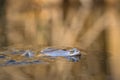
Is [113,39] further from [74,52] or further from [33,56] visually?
[33,56]

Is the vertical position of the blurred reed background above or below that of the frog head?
above

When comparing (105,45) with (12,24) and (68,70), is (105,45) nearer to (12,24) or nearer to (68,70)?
(68,70)

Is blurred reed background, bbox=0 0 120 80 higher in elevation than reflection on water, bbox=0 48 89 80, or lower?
higher

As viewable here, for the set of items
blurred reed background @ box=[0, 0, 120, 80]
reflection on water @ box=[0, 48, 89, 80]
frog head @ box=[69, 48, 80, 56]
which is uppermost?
blurred reed background @ box=[0, 0, 120, 80]

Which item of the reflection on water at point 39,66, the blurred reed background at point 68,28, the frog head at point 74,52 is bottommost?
the reflection on water at point 39,66

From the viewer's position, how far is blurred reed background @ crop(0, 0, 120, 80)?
36.4 inches

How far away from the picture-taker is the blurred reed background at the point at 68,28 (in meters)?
0.93

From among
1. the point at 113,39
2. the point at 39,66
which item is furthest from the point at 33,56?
the point at 113,39

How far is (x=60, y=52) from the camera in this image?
0.96 m

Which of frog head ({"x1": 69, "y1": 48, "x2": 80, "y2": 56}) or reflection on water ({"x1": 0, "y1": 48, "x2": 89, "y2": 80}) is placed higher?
frog head ({"x1": 69, "y1": 48, "x2": 80, "y2": 56})

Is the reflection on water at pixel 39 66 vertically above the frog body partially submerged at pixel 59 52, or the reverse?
the frog body partially submerged at pixel 59 52

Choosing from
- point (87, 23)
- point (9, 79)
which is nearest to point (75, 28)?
point (87, 23)

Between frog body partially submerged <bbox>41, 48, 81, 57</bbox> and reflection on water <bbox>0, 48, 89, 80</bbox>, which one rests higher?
frog body partially submerged <bbox>41, 48, 81, 57</bbox>

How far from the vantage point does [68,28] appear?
995 millimetres
